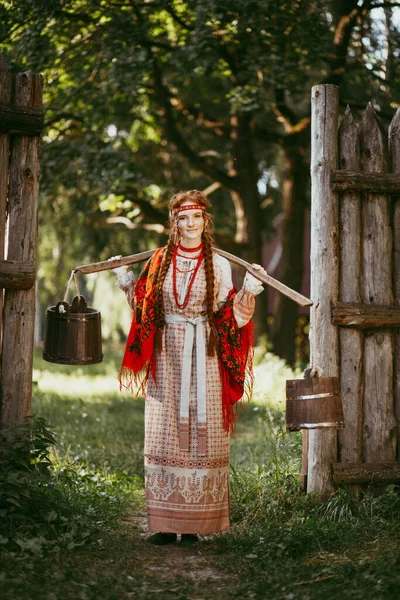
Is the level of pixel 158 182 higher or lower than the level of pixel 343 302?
higher

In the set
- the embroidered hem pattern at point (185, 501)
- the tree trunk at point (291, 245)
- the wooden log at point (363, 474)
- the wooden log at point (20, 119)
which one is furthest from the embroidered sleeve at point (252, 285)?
the tree trunk at point (291, 245)

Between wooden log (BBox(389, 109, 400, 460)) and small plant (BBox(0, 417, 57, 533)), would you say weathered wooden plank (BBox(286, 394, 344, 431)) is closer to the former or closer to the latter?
wooden log (BBox(389, 109, 400, 460))

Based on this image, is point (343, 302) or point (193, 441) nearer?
point (193, 441)

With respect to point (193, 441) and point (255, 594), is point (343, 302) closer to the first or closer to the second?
point (193, 441)

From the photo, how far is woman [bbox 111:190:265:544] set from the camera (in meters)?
5.33

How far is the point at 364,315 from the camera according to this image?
19.0 feet

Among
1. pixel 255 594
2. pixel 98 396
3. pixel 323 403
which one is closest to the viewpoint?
pixel 255 594

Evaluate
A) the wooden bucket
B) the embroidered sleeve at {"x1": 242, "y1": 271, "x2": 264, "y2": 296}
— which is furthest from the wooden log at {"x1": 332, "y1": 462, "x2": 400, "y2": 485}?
the embroidered sleeve at {"x1": 242, "y1": 271, "x2": 264, "y2": 296}

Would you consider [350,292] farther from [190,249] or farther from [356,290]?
[190,249]

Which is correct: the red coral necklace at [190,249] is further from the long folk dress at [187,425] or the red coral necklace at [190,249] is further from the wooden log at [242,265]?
the wooden log at [242,265]

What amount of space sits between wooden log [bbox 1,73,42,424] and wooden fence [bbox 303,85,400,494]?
1.91 metres

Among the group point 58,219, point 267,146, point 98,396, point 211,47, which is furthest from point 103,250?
point 211,47

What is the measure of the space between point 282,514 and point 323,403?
3.09 feet

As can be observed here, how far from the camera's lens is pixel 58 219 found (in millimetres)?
19328
